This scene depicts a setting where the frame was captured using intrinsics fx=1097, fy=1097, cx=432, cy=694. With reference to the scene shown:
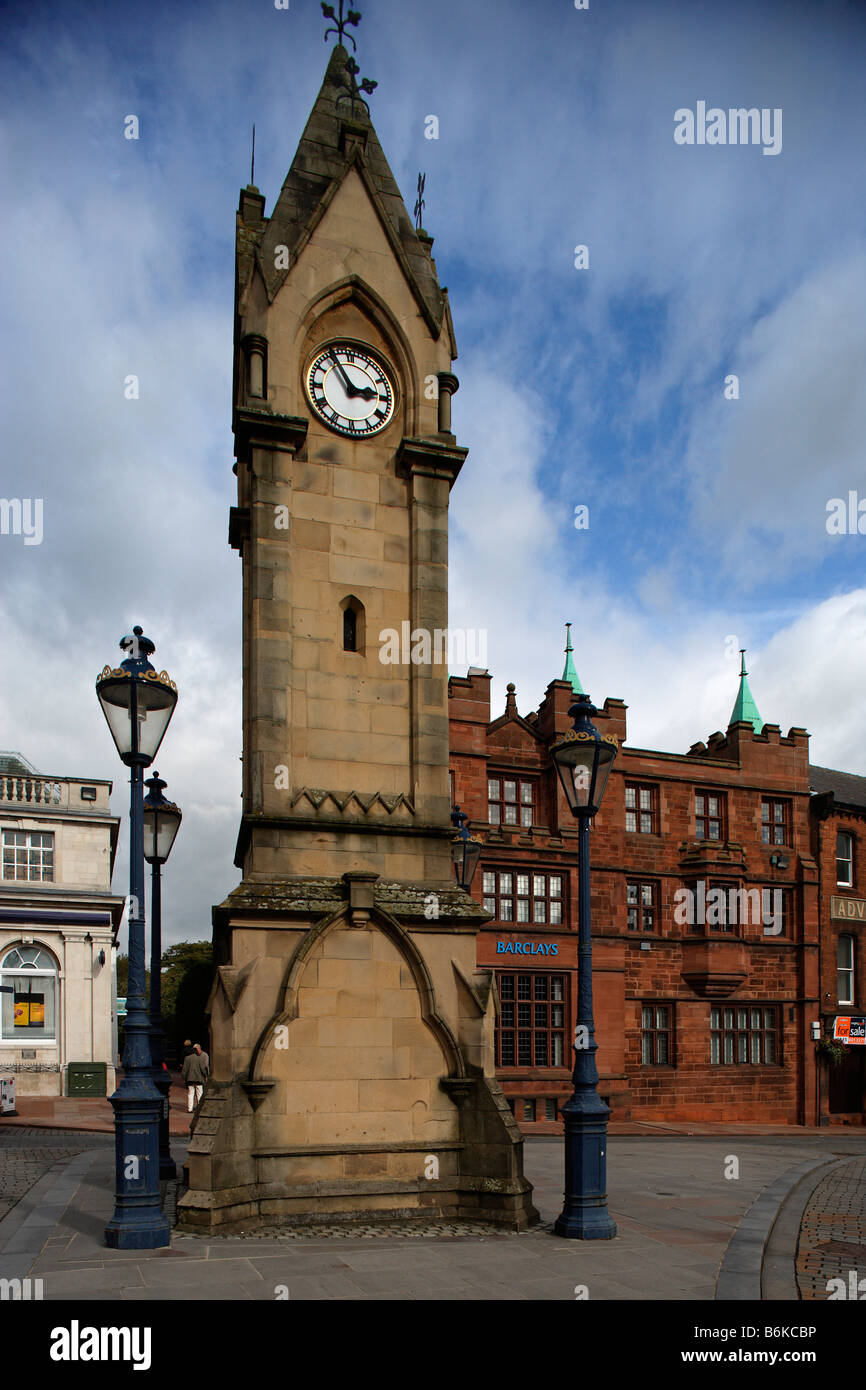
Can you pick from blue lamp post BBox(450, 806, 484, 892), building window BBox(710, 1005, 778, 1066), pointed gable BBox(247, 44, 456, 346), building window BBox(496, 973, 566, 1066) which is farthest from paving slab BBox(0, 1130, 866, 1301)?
building window BBox(710, 1005, 778, 1066)

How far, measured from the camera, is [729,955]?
116 feet

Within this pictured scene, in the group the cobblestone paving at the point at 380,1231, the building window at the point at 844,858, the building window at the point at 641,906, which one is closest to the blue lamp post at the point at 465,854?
the cobblestone paving at the point at 380,1231

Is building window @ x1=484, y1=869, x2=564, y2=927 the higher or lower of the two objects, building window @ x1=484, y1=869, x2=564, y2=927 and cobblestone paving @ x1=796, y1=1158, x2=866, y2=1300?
the higher

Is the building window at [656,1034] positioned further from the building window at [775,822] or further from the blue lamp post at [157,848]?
the blue lamp post at [157,848]

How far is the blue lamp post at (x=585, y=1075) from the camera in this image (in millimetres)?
10984

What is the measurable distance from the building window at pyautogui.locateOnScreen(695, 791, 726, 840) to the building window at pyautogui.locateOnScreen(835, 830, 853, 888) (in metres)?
5.77

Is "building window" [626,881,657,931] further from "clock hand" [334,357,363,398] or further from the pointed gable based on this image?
"clock hand" [334,357,363,398]

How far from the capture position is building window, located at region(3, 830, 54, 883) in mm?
35438

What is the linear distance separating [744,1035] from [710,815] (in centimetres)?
730

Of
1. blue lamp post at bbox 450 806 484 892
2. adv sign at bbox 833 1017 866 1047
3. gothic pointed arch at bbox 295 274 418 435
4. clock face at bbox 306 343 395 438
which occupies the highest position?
gothic pointed arch at bbox 295 274 418 435

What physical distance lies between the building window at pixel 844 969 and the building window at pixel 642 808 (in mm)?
9131
